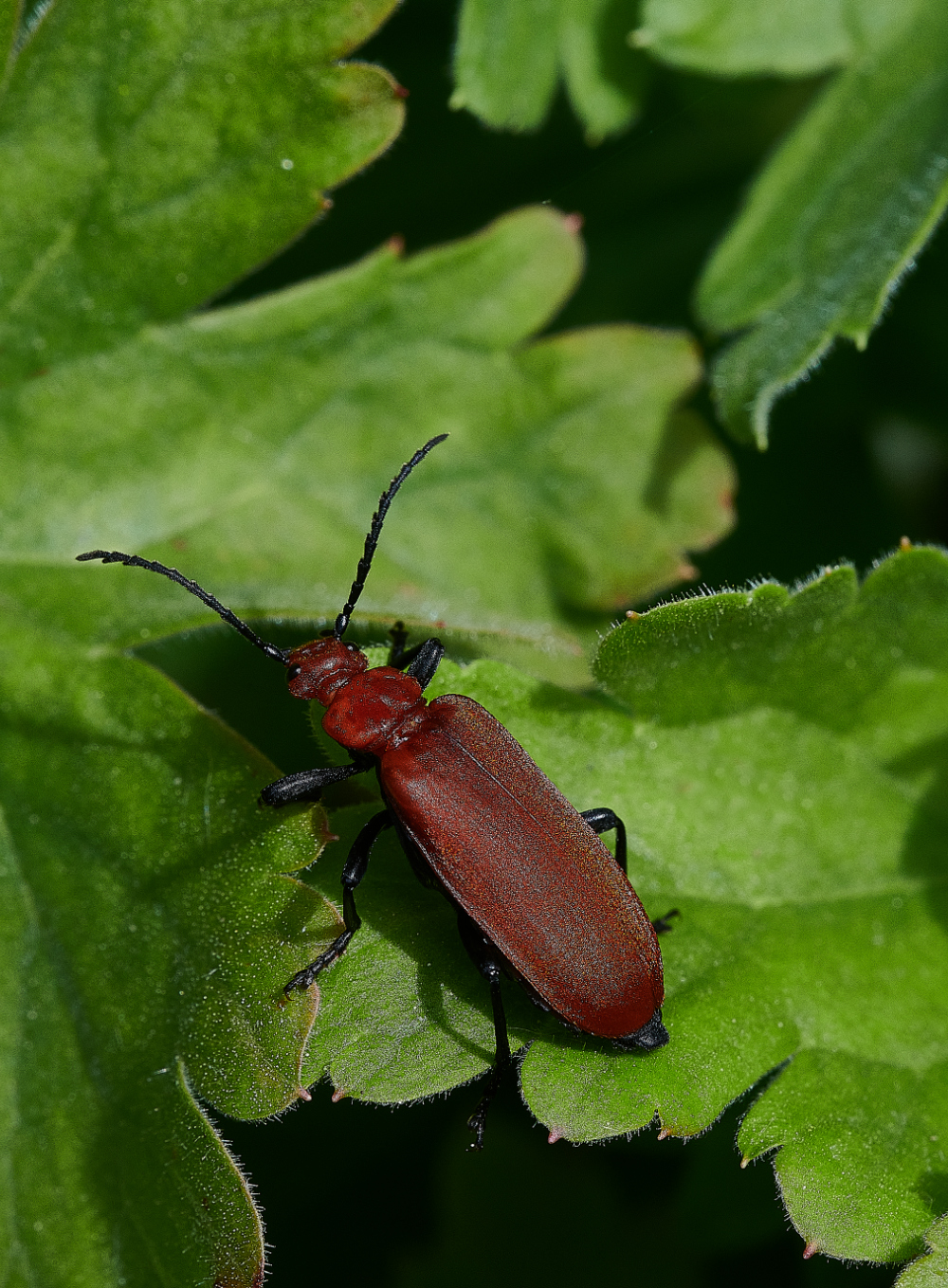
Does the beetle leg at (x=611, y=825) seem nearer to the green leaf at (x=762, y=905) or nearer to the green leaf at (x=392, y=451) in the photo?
the green leaf at (x=762, y=905)

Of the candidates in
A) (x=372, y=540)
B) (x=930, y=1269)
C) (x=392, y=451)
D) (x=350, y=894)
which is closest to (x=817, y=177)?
(x=392, y=451)

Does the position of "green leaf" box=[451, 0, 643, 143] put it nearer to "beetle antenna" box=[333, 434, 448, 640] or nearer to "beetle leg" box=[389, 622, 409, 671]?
"beetle antenna" box=[333, 434, 448, 640]

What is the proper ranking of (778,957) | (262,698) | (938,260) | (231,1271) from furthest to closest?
(938,260)
(262,698)
(778,957)
(231,1271)

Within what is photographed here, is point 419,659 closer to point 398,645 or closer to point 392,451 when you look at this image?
point 398,645

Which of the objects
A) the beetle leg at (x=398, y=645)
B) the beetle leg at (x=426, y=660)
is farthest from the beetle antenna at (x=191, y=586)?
the beetle leg at (x=426, y=660)

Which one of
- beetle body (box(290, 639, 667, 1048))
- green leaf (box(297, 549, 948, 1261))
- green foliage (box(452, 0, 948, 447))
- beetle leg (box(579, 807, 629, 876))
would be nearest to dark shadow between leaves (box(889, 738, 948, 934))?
green leaf (box(297, 549, 948, 1261))

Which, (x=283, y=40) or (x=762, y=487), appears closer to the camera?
(x=283, y=40)

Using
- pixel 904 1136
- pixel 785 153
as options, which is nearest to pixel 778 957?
pixel 904 1136

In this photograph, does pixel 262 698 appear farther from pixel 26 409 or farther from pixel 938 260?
pixel 938 260
